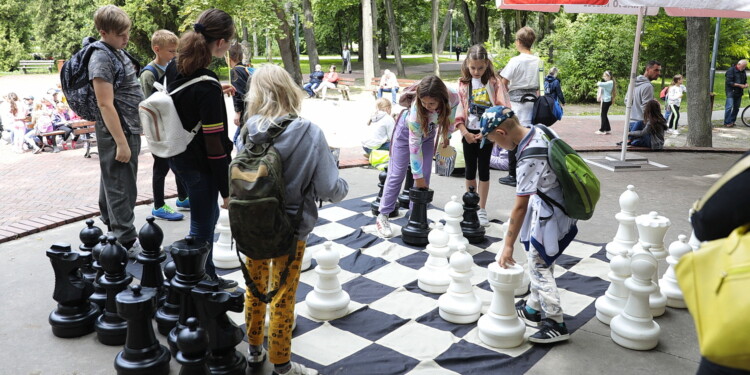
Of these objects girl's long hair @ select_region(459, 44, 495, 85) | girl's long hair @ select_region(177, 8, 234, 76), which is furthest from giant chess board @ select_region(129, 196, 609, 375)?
girl's long hair @ select_region(177, 8, 234, 76)

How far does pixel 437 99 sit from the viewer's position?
4.70 meters

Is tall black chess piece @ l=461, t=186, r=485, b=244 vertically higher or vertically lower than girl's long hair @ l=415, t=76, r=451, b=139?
lower

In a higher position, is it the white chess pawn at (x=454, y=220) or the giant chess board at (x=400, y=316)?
the white chess pawn at (x=454, y=220)

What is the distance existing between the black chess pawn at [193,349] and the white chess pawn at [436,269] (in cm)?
175

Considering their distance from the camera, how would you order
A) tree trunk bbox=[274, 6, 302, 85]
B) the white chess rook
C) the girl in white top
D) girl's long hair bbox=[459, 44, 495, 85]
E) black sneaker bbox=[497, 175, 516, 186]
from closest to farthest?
the white chess rook, girl's long hair bbox=[459, 44, 495, 85], black sneaker bbox=[497, 175, 516, 186], the girl in white top, tree trunk bbox=[274, 6, 302, 85]

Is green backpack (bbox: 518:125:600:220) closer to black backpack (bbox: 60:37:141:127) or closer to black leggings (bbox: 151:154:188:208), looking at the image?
black backpack (bbox: 60:37:141:127)

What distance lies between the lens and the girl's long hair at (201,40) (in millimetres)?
3492

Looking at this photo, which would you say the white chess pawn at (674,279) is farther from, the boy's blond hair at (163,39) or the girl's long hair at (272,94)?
the boy's blond hair at (163,39)

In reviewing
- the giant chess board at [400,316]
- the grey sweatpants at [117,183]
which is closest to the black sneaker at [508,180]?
the giant chess board at [400,316]

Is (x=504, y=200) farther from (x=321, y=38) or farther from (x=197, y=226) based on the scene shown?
(x=321, y=38)

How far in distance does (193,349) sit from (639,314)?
2.30m

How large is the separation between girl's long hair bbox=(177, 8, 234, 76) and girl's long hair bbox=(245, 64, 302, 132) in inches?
29.6

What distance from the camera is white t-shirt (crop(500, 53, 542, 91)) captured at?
621cm

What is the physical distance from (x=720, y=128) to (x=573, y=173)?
12.1m
